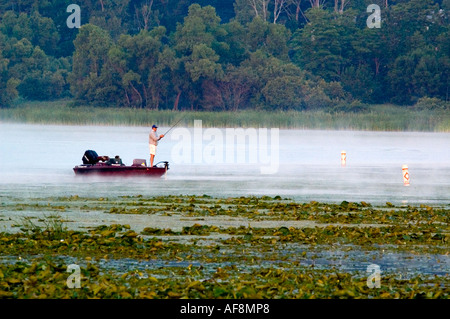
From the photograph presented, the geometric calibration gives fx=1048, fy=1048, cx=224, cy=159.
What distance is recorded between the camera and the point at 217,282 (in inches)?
528

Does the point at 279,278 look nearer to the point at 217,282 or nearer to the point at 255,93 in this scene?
the point at 217,282

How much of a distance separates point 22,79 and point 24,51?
8.60 ft

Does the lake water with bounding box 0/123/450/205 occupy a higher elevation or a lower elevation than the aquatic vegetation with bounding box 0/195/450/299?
lower

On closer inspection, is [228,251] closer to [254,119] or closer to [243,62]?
[254,119]

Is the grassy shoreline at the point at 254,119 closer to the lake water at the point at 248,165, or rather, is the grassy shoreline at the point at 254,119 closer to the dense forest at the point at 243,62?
the lake water at the point at 248,165

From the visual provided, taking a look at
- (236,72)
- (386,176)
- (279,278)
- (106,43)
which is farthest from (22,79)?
(279,278)

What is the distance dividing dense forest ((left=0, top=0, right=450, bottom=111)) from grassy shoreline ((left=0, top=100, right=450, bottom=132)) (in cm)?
653

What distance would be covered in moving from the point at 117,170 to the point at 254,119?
43.8m

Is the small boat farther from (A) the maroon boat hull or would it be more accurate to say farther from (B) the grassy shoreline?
(B) the grassy shoreline

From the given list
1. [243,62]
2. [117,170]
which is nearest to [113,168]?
[117,170]

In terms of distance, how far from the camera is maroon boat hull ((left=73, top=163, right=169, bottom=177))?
29875 mm
